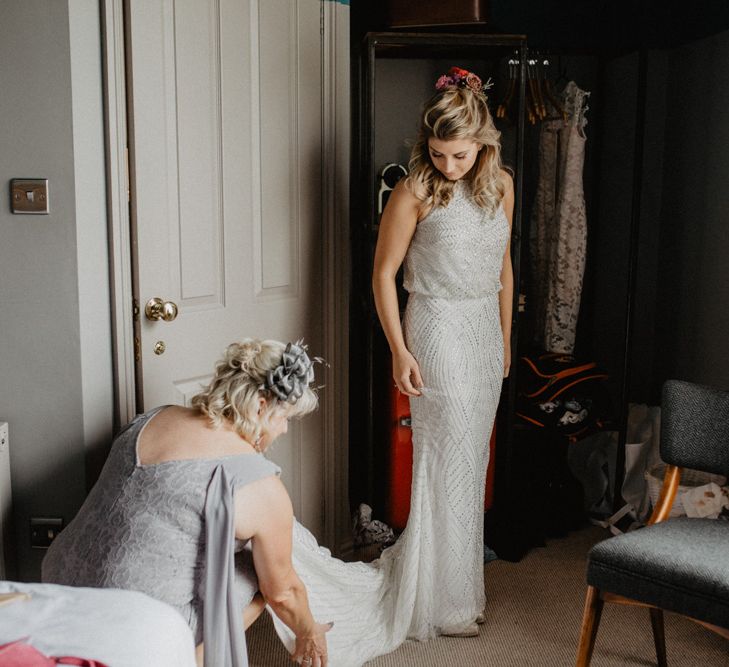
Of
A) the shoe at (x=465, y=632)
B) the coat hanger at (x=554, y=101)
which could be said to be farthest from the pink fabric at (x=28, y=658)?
the coat hanger at (x=554, y=101)

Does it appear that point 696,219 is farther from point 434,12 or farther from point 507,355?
point 434,12

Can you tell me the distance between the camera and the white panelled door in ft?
7.17

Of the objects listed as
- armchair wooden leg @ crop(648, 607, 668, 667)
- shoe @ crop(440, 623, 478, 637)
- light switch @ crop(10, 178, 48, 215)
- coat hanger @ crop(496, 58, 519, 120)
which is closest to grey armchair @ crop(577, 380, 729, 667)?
armchair wooden leg @ crop(648, 607, 668, 667)

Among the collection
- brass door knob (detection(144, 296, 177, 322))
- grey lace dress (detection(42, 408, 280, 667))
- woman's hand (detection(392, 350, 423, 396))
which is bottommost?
grey lace dress (detection(42, 408, 280, 667))

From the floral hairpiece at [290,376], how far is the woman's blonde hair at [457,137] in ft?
2.51

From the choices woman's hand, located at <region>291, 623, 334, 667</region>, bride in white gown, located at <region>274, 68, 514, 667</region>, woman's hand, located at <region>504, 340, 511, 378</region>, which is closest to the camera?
woman's hand, located at <region>291, 623, 334, 667</region>

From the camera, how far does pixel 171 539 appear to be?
164cm

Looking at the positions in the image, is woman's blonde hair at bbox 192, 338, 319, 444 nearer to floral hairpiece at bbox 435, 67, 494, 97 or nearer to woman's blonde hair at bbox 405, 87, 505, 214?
woman's blonde hair at bbox 405, 87, 505, 214

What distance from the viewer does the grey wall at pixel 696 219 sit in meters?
3.05

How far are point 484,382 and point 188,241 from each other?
93cm

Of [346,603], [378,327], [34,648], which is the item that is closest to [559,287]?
[378,327]

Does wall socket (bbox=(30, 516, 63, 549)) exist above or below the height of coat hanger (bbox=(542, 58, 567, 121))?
below

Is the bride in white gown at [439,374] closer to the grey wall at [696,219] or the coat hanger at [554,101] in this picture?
the coat hanger at [554,101]

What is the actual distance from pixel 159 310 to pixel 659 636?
1.59 meters
